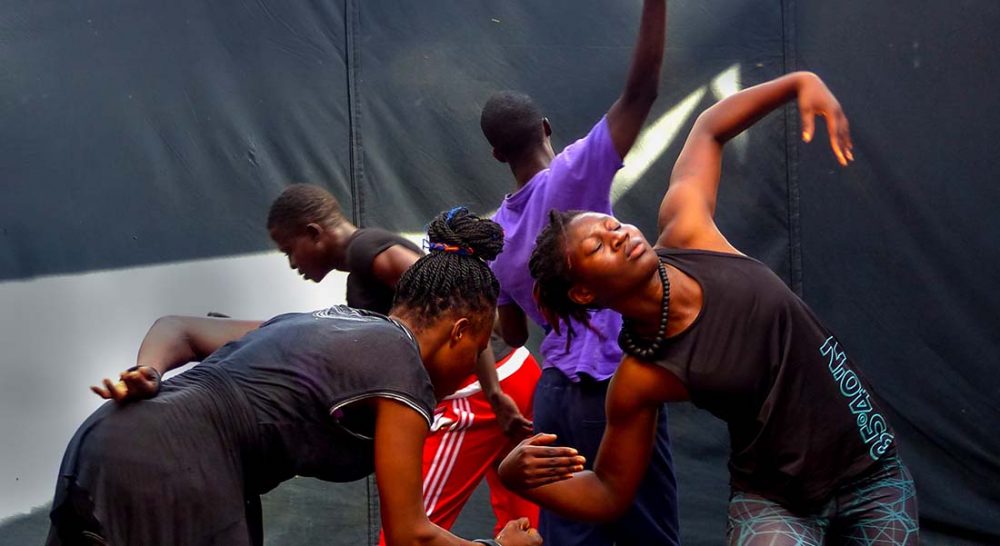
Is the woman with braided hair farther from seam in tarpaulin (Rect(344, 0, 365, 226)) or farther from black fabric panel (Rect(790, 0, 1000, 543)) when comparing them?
black fabric panel (Rect(790, 0, 1000, 543))

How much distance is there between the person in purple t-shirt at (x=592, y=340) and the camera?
341cm

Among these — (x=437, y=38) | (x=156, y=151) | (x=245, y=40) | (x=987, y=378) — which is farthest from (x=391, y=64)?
(x=987, y=378)

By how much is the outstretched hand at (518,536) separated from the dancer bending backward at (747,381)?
6.4 inches

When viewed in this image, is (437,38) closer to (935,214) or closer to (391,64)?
(391,64)

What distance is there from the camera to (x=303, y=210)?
3979mm

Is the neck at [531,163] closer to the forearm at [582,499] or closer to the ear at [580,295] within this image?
the ear at [580,295]

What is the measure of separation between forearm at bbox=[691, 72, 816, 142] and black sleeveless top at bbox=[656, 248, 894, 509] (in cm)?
58

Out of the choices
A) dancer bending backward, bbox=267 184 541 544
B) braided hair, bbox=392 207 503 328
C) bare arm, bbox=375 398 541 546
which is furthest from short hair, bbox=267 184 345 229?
bare arm, bbox=375 398 541 546

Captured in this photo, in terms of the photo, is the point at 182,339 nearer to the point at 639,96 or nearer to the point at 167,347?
the point at 167,347

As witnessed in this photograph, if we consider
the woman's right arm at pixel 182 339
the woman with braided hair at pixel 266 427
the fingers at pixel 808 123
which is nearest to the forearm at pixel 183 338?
the woman's right arm at pixel 182 339

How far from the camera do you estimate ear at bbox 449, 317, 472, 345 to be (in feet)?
8.61

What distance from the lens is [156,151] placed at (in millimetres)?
4750

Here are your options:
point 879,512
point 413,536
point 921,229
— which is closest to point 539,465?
point 413,536

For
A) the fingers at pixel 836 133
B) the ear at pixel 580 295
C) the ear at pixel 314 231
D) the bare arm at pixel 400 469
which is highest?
the fingers at pixel 836 133
